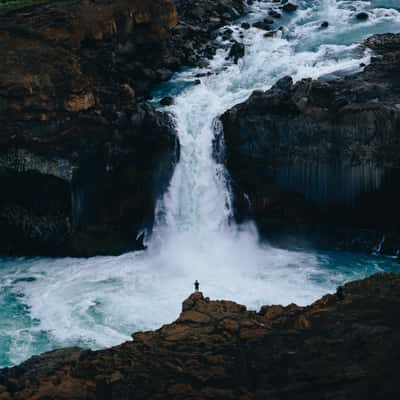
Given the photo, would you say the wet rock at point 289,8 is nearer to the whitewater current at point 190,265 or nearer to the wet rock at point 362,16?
the wet rock at point 362,16

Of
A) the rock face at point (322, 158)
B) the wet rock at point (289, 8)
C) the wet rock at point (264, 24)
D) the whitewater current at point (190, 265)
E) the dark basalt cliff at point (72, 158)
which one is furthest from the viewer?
the wet rock at point (289, 8)

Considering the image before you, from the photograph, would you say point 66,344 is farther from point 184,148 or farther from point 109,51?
point 109,51

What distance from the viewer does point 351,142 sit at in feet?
113

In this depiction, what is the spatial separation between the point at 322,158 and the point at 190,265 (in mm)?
7788

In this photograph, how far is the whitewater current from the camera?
97.8 feet

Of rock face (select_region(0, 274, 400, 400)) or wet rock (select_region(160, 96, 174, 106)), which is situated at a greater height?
wet rock (select_region(160, 96, 174, 106))

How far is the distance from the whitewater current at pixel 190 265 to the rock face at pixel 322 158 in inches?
43.8

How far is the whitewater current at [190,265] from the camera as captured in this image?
2981 centimetres

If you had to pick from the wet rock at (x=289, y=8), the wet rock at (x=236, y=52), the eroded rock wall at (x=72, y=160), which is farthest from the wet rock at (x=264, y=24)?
the eroded rock wall at (x=72, y=160)

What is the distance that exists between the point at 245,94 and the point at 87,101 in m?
8.20

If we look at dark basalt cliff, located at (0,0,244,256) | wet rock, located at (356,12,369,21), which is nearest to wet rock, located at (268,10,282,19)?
wet rock, located at (356,12,369,21)

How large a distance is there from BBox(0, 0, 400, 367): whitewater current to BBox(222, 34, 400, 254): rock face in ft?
3.65

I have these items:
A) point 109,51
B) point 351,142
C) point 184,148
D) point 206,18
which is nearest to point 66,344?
point 184,148

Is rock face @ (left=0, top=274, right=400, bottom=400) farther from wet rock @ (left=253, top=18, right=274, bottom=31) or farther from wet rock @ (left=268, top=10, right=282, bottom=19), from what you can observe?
wet rock @ (left=268, top=10, right=282, bottom=19)
